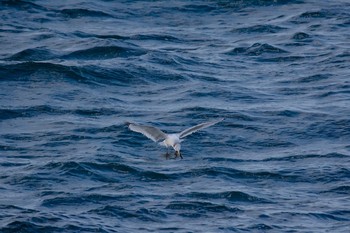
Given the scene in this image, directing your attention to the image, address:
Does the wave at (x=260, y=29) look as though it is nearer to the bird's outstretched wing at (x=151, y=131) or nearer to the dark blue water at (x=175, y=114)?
the dark blue water at (x=175, y=114)

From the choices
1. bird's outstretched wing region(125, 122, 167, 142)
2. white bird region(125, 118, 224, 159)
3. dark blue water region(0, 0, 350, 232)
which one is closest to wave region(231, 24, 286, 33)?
dark blue water region(0, 0, 350, 232)

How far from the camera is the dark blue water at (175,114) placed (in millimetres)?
22500

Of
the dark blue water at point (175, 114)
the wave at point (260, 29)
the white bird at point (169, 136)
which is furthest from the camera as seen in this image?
the wave at point (260, 29)

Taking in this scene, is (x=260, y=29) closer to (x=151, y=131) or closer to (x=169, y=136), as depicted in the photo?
(x=169, y=136)

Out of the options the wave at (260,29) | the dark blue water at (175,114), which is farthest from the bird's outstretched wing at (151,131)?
the wave at (260,29)

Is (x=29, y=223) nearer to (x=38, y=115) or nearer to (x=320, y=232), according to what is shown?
(x=320, y=232)

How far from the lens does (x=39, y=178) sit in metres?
24.4

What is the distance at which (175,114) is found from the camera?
29484mm

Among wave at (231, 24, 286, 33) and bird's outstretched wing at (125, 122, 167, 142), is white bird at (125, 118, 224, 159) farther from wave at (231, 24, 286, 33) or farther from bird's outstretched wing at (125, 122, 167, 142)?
wave at (231, 24, 286, 33)

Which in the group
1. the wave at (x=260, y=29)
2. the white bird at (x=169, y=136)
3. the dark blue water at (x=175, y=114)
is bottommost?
the dark blue water at (x=175, y=114)

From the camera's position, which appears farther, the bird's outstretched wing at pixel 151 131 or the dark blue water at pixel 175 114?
the dark blue water at pixel 175 114

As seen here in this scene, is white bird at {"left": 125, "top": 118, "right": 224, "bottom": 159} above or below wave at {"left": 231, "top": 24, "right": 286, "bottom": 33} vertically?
above

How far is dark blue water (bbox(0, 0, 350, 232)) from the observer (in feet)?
73.8

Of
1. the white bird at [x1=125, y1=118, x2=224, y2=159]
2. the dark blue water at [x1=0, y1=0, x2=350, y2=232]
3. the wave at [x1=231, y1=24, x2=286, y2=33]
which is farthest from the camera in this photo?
the wave at [x1=231, y1=24, x2=286, y2=33]
